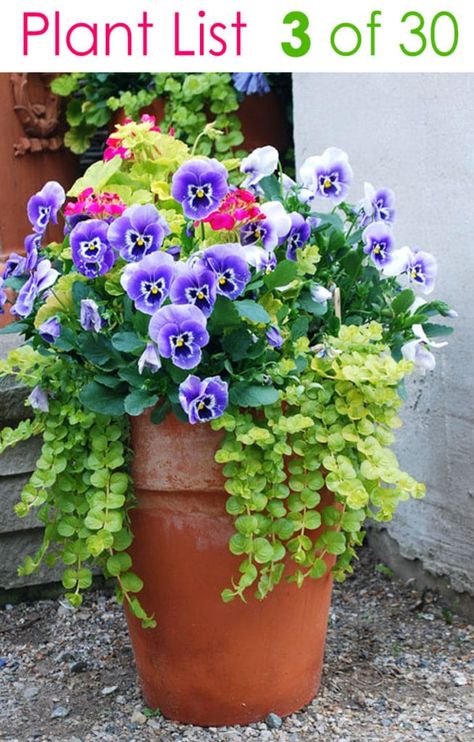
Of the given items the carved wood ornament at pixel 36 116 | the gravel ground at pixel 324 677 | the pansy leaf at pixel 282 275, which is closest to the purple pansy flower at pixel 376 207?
the pansy leaf at pixel 282 275

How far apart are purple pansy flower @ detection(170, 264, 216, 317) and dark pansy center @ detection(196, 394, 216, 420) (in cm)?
12

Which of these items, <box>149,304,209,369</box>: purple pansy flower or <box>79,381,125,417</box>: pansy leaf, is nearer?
<box>149,304,209,369</box>: purple pansy flower

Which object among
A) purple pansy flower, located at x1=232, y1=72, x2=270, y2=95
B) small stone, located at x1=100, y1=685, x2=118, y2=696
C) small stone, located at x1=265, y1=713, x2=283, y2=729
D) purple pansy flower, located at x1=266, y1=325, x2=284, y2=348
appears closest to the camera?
purple pansy flower, located at x1=266, y1=325, x2=284, y2=348

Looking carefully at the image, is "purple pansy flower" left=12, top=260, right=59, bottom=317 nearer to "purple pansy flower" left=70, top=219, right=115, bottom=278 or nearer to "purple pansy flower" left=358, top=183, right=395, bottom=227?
"purple pansy flower" left=70, top=219, right=115, bottom=278

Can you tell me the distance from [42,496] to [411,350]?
65cm

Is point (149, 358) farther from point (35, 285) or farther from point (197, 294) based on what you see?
point (35, 285)

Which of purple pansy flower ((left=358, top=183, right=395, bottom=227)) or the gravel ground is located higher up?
purple pansy flower ((left=358, top=183, right=395, bottom=227))

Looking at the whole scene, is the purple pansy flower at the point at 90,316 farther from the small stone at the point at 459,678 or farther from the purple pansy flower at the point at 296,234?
the small stone at the point at 459,678

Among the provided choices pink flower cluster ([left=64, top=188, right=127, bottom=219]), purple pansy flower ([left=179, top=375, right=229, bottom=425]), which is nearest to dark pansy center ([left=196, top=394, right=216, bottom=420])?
purple pansy flower ([left=179, top=375, right=229, bottom=425])

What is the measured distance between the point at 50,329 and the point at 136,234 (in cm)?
21

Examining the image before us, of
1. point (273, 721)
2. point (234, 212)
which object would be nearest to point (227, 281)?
point (234, 212)

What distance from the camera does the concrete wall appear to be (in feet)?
7.29

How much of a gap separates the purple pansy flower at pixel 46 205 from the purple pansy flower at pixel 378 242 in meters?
0.51

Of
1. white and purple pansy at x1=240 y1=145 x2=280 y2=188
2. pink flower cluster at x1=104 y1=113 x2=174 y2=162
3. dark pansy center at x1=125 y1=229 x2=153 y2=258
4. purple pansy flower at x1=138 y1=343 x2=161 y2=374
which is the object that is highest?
pink flower cluster at x1=104 y1=113 x2=174 y2=162
